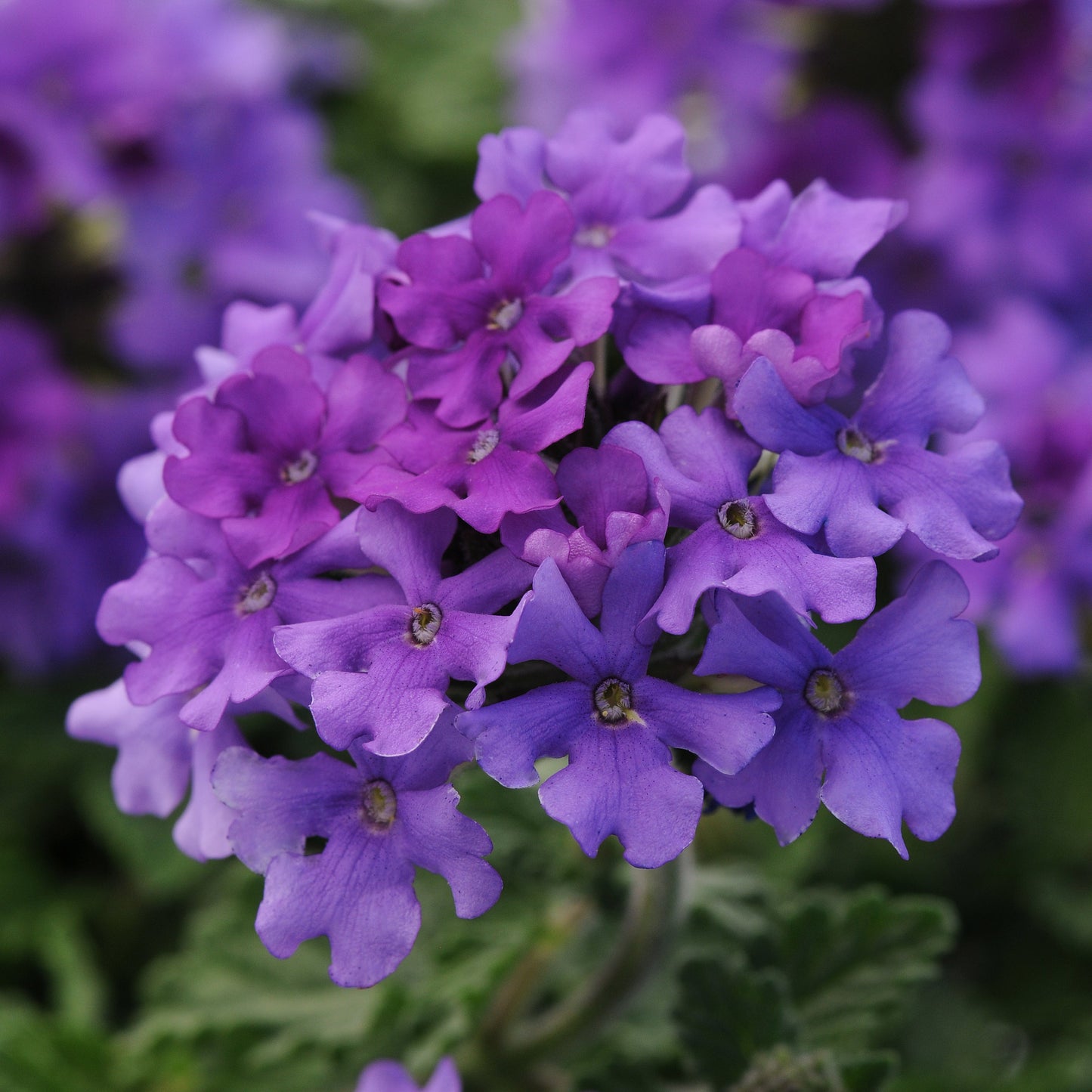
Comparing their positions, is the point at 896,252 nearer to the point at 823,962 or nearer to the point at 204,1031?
the point at 823,962

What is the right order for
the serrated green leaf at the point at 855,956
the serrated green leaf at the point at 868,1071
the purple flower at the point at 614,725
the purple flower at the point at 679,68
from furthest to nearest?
the purple flower at the point at 679,68 → the serrated green leaf at the point at 855,956 → the serrated green leaf at the point at 868,1071 → the purple flower at the point at 614,725

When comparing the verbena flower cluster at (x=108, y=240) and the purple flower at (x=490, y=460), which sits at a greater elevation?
the purple flower at (x=490, y=460)

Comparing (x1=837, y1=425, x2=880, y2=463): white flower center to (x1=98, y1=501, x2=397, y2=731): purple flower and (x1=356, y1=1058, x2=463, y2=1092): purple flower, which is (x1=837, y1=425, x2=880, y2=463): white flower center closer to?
(x1=98, y1=501, x2=397, y2=731): purple flower

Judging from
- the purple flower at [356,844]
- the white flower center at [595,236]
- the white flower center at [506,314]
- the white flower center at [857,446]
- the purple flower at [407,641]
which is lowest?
the purple flower at [356,844]

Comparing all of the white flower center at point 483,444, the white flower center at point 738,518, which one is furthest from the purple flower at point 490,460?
the white flower center at point 738,518

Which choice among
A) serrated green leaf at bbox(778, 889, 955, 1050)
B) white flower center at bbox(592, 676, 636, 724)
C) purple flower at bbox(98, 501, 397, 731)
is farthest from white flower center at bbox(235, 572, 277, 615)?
serrated green leaf at bbox(778, 889, 955, 1050)

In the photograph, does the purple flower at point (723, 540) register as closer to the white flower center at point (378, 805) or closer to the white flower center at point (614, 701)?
the white flower center at point (614, 701)
